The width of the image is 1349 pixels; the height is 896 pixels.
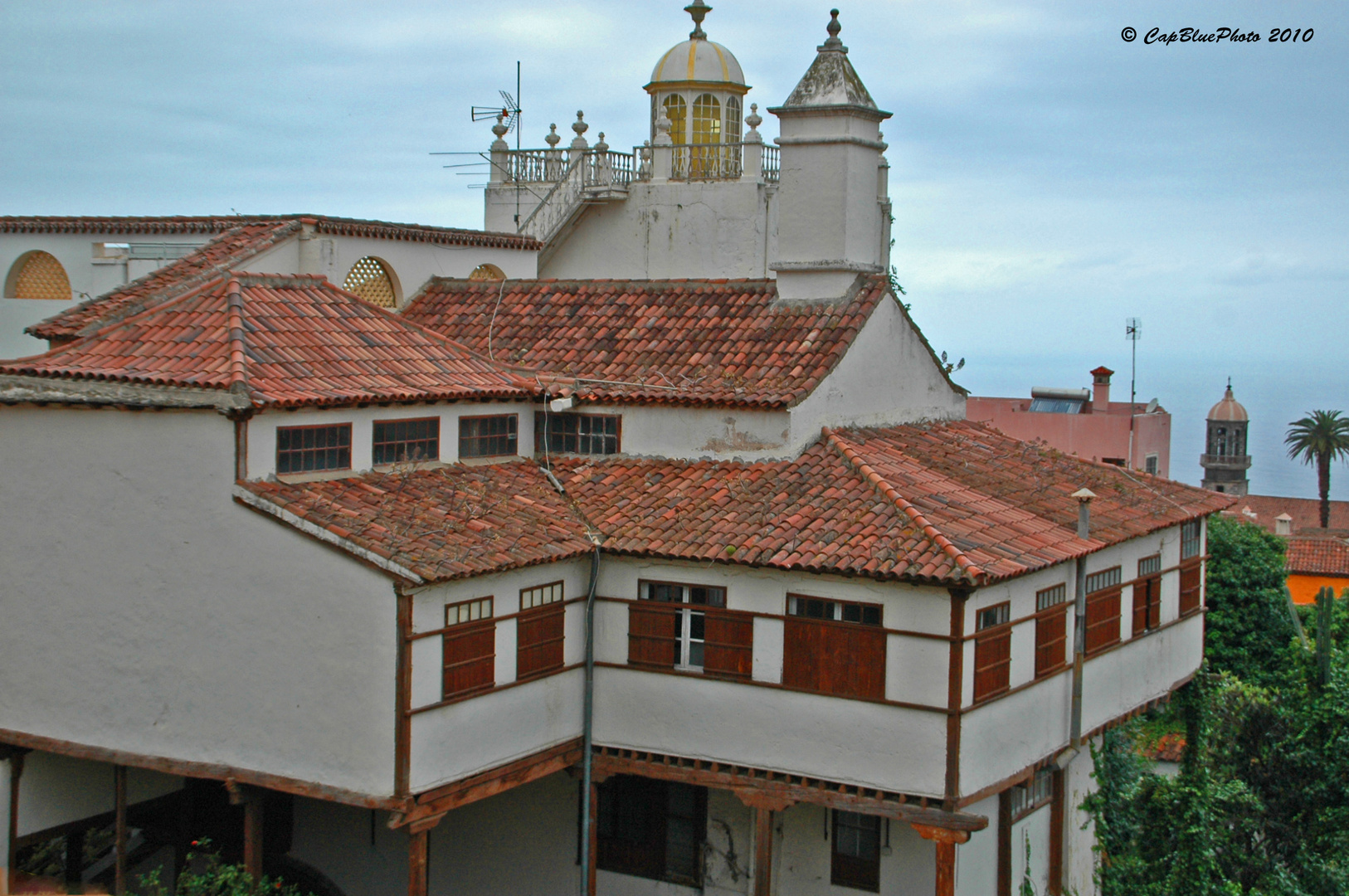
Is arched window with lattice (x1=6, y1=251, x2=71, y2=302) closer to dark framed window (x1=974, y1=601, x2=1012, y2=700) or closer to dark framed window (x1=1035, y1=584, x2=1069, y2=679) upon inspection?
dark framed window (x1=974, y1=601, x2=1012, y2=700)

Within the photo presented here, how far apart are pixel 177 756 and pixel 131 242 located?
33.5 feet

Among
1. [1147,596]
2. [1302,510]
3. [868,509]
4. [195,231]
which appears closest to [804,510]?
[868,509]

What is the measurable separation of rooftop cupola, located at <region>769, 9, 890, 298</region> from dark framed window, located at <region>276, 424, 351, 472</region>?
278 inches

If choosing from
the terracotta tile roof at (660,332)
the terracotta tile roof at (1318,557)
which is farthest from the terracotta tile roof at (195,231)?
the terracotta tile roof at (1318,557)

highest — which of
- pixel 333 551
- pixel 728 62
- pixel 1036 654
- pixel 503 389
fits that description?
pixel 728 62

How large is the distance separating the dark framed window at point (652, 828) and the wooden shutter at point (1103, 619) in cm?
558

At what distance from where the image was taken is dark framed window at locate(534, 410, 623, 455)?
826 inches

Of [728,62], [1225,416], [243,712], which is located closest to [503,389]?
[243,712]

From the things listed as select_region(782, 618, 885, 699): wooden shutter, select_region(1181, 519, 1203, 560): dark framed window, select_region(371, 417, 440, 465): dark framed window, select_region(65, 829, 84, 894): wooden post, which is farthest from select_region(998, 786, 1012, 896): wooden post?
select_region(65, 829, 84, 894): wooden post

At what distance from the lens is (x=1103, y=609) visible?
20.9 m

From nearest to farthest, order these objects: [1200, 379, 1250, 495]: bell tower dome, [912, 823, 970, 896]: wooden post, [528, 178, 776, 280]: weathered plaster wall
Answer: [912, 823, 970, 896]: wooden post, [528, 178, 776, 280]: weathered plaster wall, [1200, 379, 1250, 495]: bell tower dome

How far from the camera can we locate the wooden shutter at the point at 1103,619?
2050 cm

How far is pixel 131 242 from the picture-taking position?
2473 cm

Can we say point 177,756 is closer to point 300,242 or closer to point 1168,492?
point 300,242
